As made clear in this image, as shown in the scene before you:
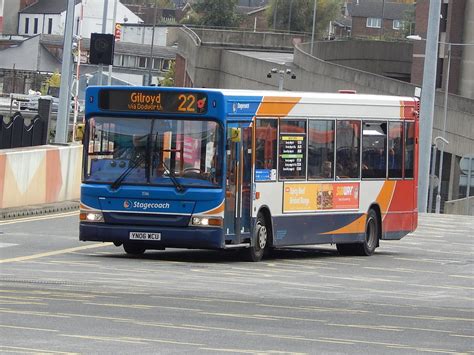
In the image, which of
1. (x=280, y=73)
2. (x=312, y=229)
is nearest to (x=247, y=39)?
(x=280, y=73)

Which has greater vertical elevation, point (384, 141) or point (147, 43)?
point (147, 43)

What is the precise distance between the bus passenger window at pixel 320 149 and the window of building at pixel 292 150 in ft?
0.72

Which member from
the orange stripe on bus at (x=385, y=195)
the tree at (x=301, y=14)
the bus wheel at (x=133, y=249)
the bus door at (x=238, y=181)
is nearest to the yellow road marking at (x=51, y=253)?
the bus wheel at (x=133, y=249)

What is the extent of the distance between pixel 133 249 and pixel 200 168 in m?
2.11

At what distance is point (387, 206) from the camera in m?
26.9

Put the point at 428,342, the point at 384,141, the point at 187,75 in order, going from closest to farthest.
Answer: the point at 428,342
the point at 384,141
the point at 187,75

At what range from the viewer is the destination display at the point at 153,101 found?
22.3 meters

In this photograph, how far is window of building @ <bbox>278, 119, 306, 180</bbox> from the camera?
2369 cm

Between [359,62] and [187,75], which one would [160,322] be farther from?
[359,62]

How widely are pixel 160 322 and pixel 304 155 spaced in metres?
10.8

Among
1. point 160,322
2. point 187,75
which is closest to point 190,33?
point 187,75

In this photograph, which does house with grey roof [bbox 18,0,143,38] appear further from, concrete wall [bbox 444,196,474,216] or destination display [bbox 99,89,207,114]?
destination display [bbox 99,89,207,114]

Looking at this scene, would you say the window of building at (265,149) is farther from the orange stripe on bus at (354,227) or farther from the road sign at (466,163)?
the road sign at (466,163)

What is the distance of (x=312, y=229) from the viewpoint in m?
24.7
